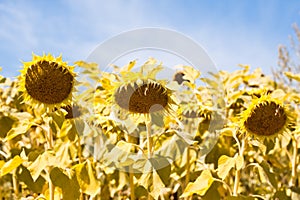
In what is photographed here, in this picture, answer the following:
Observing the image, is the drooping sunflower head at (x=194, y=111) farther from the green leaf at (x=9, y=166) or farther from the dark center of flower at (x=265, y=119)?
the green leaf at (x=9, y=166)

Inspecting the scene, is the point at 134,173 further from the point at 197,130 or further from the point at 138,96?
the point at 197,130

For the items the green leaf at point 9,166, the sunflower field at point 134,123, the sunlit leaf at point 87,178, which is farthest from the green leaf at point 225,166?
the green leaf at point 9,166

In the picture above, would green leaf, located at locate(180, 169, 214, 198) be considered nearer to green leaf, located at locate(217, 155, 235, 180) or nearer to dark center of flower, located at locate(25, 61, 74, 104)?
green leaf, located at locate(217, 155, 235, 180)

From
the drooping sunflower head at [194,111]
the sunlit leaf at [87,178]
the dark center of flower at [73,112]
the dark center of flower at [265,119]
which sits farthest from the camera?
the drooping sunflower head at [194,111]

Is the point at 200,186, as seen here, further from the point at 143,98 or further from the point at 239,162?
the point at 143,98

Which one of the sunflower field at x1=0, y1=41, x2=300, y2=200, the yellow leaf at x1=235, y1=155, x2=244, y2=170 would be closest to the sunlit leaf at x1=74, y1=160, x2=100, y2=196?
the sunflower field at x1=0, y1=41, x2=300, y2=200

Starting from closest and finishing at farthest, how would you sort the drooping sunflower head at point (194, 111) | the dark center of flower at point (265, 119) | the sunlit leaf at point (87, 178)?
the dark center of flower at point (265, 119), the sunlit leaf at point (87, 178), the drooping sunflower head at point (194, 111)

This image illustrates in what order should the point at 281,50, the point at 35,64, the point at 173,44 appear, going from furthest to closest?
the point at 281,50 → the point at 173,44 → the point at 35,64

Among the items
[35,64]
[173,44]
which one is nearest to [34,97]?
[35,64]
